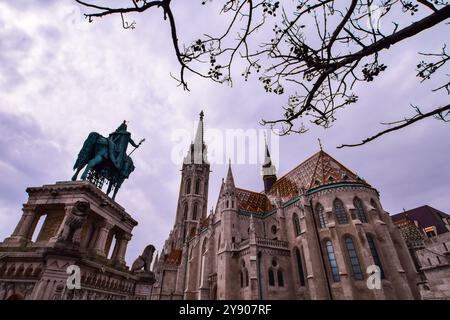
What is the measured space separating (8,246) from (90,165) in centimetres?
508

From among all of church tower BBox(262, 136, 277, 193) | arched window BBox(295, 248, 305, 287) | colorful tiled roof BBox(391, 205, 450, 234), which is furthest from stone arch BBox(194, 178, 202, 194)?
colorful tiled roof BBox(391, 205, 450, 234)

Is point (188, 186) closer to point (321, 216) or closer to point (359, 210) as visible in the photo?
point (321, 216)

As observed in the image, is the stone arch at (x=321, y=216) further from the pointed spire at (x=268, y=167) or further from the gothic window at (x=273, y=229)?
the pointed spire at (x=268, y=167)

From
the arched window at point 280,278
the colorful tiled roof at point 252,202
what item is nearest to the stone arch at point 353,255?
the arched window at point 280,278

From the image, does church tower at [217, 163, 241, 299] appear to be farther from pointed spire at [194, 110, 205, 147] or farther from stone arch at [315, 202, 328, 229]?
pointed spire at [194, 110, 205, 147]

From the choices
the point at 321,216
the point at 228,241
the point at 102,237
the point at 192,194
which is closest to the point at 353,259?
the point at 321,216

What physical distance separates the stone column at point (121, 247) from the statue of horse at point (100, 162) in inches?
136

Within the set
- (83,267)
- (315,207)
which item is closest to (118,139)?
(83,267)

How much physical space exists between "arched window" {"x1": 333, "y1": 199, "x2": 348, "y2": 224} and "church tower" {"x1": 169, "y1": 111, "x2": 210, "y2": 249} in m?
25.9

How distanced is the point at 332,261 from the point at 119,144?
2166 centimetres

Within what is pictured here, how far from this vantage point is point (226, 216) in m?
27.9

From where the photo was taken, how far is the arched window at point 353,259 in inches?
807

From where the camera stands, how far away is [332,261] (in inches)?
866
